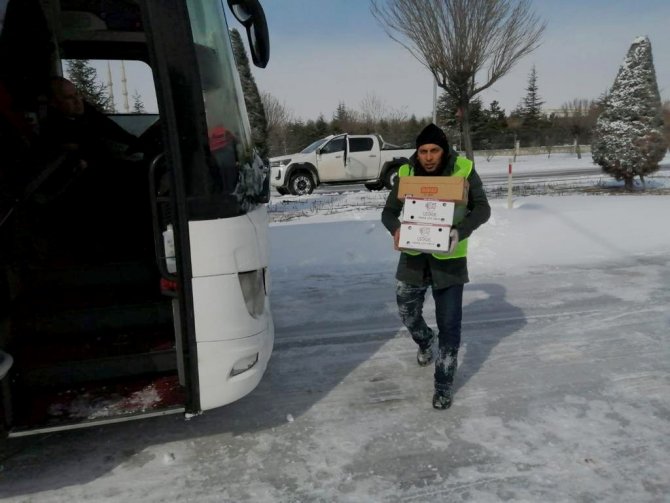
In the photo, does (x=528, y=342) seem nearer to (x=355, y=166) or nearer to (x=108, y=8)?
(x=108, y=8)

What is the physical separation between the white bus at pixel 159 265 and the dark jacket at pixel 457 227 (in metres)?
0.92

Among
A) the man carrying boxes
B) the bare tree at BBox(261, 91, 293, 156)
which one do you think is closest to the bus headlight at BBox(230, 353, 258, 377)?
the man carrying boxes

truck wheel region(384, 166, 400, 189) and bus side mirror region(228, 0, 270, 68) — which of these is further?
truck wheel region(384, 166, 400, 189)

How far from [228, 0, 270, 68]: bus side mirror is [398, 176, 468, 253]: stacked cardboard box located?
118 centimetres

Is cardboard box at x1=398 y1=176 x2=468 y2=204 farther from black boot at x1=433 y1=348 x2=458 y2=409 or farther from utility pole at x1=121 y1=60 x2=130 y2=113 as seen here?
utility pole at x1=121 y1=60 x2=130 y2=113

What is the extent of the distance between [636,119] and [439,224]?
13673 mm

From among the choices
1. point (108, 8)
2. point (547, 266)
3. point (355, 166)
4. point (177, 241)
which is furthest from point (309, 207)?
point (177, 241)

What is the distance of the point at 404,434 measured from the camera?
9.67 feet

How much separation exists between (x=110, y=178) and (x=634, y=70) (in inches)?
579

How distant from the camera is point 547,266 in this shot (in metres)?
6.57

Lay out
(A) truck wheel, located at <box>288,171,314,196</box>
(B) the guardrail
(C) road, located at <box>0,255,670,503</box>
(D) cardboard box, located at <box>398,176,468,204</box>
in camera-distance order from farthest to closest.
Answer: (B) the guardrail < (A) truck wheel, located at <box>288,171,314,196</box> < (D) cardboard box, located at <box>398,176,468,204</box> < (C) road, located at <box>0,255,670,503</box>

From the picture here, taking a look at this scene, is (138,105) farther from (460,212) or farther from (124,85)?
(460,212)

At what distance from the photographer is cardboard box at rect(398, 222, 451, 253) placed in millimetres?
2996

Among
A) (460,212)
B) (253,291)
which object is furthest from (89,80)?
(460,212)
